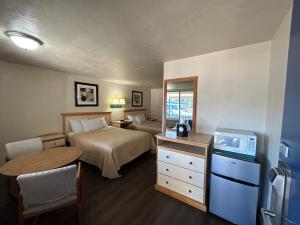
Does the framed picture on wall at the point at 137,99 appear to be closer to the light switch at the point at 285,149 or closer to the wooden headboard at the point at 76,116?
the wooden headboard at the point at 76,116

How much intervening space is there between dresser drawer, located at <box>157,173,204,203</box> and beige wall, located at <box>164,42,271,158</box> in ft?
2.96

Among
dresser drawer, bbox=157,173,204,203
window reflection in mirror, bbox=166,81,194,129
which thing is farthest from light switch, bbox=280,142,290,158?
window reflection in mirror, bbox=166,81,194,129

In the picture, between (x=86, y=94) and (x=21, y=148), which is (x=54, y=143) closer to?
(x=21, y=148)

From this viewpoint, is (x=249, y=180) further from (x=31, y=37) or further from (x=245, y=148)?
(x=31, y=37)

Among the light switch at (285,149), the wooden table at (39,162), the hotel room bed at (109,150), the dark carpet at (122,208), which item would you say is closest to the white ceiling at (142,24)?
the light switch at (285,149)

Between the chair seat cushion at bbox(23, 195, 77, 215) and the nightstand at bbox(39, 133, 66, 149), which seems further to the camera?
the nightstand at bbox(39, 133, 66, 149)

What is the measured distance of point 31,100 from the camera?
2.96 m

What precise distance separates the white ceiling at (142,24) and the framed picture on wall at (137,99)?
3.93m

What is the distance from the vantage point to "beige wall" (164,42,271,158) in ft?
5.60

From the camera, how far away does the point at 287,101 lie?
75cm

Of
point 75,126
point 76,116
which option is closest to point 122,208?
point 75,126

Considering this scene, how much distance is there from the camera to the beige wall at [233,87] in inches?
67.2

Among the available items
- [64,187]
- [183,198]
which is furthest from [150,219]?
[64,187]

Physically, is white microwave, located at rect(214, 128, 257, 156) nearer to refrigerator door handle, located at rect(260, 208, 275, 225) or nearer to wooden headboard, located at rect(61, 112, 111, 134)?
refrigerator door handle, located at rect(260, 208, 275, 225)
